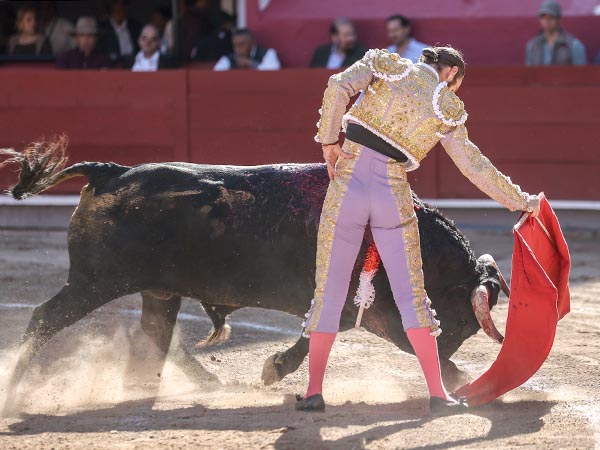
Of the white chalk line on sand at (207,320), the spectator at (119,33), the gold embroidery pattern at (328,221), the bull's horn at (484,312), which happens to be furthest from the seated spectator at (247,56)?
the gold embroidery pattern at (328,221)

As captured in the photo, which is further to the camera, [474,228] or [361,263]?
[474,228]

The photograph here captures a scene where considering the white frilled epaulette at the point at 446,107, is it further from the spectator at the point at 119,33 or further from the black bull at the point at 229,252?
the spectator at the point at 119,33

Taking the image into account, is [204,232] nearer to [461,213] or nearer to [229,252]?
[229,252]

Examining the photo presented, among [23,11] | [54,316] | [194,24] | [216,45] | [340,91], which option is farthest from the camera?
[23,11]

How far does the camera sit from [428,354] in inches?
133

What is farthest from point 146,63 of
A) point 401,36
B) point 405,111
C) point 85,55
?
point 405,111

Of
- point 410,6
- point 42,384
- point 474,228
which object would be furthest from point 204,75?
point 42,384

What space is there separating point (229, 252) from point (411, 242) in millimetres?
685

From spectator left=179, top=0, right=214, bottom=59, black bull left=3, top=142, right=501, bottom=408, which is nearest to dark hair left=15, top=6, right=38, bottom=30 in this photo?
spectator left=179, top=0, right=214, bottom=59

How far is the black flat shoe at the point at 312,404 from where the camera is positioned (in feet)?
11.3

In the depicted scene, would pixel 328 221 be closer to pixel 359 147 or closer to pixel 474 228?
pixel 359 147

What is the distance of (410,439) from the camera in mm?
3107

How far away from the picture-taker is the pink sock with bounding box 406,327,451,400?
337cm

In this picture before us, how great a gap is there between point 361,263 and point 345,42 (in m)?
4.08
